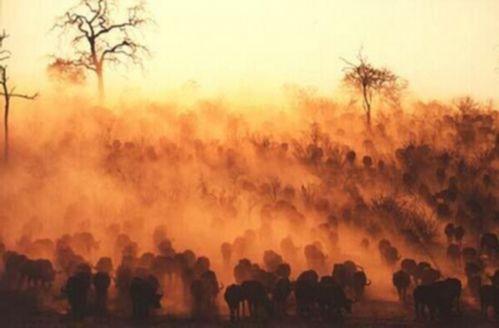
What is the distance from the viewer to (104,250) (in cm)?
1700

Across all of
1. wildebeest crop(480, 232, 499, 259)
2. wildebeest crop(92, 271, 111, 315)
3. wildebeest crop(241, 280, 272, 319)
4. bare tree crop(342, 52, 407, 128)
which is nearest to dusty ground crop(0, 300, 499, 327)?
wildebeest crop(241, 280, 272, 319)

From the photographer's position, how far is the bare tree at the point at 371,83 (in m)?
25.2

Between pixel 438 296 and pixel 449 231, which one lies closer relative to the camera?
pixel 438 296

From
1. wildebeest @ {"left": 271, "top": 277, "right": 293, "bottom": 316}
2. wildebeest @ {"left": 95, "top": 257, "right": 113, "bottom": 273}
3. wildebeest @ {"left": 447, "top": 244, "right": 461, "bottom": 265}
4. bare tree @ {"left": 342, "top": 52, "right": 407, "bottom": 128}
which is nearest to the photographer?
wildebeest @ {"left": 271, "top": 277, "right": 293, "bottom": 316}

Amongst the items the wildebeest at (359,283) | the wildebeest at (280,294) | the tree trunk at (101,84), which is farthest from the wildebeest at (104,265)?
the tree trunk at (101,84)

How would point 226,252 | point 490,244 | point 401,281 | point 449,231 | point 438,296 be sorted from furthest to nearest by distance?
point 449,231
point 490,244
point 226,252
point 401,281
point 438,296

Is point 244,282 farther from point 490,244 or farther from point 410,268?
point 490,244

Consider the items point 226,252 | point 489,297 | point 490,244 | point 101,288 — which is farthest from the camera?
point 490,244

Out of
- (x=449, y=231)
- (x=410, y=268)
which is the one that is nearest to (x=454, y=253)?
(x=449, y=231)

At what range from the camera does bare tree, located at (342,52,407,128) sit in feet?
82.6

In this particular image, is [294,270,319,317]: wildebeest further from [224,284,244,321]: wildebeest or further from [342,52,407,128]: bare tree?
[342,52,407,128]: bare tree

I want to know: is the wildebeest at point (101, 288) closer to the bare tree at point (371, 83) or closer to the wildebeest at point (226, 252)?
the wildebeest at point (226, 252)

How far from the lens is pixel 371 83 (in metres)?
25.7

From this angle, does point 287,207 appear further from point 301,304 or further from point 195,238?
point 301,304
